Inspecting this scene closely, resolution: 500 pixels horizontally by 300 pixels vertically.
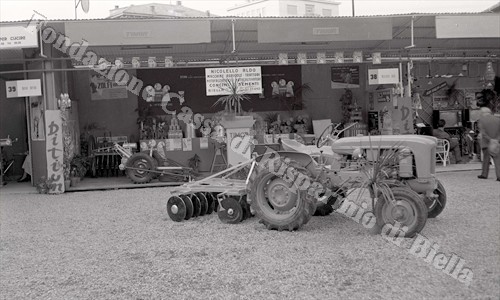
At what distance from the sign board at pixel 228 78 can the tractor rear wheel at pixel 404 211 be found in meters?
5.51

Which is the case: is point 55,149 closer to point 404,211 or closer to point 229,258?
point 229,258

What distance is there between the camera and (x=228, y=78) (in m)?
11.3

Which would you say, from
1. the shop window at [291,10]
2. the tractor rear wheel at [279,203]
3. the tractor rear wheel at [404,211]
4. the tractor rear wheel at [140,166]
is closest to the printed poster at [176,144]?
the tractor rear wheel at [140,166]

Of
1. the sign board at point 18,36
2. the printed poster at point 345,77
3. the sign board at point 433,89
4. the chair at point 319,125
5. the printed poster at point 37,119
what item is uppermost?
the sign board at point 18,36

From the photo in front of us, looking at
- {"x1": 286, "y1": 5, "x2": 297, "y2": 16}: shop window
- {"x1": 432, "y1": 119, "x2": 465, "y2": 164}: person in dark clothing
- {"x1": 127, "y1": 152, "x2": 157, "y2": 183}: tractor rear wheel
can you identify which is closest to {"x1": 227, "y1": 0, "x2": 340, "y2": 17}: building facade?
{"x1": 286, "y1": 5, "x2": 297, "y2": 16}: shop window

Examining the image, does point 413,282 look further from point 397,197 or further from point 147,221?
point 147,221

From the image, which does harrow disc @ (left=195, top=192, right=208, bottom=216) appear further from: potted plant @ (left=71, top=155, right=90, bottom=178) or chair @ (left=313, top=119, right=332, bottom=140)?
chair @ (left=313, top=119, right=332, bottom=140)

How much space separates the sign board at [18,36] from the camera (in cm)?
1010

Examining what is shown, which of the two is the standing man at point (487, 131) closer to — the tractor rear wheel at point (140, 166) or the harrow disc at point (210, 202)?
the harrow disc at point (210, 202)

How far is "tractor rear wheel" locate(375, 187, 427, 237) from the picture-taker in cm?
613

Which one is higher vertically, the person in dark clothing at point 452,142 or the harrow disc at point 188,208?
the person in dark clothing at point 452,142

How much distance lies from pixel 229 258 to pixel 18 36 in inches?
266

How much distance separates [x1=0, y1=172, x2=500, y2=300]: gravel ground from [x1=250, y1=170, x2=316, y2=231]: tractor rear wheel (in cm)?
17

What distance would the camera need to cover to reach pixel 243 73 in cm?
1130
